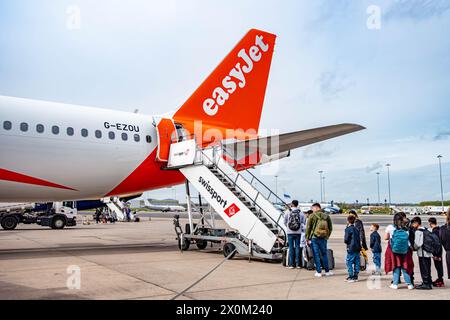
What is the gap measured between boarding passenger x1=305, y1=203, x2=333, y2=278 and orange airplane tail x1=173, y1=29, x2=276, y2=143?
7.64 metres

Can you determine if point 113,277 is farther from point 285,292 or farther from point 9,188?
point 9,188

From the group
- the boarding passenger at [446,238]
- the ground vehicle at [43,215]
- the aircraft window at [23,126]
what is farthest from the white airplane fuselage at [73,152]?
the ground vehicle at [43,215]

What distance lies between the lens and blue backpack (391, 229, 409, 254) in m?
8.10

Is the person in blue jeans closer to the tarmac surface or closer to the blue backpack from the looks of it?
the tarmac surface

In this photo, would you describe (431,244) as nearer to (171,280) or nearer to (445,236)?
(445,236)

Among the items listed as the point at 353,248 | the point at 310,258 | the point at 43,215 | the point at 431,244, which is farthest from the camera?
the point at 43,215

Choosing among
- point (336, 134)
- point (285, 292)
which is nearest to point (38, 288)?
point (285, 292)

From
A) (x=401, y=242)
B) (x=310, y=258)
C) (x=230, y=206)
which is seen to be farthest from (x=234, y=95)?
(x=401, y=242)

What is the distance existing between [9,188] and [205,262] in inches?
266

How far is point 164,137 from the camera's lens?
1600 centimetres

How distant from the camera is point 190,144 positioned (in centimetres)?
1486

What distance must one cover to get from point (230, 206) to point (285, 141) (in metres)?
3.18

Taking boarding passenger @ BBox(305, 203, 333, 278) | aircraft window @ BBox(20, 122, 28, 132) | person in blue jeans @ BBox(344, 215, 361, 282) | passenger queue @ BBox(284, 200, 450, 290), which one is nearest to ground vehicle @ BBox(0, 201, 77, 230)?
aircraft window @ BBox(20, 122, 28, 132)

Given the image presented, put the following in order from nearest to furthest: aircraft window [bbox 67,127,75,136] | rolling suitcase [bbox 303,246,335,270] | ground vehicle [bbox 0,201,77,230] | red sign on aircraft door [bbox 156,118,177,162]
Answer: rolling suitcase [bbox 303,246,335,270] < aircraft window [bbox 67,127,75,136] < red sign on aircraft door [bbox 156,118,177,162] < ground vehicle [bbox 0,201,77,230]
